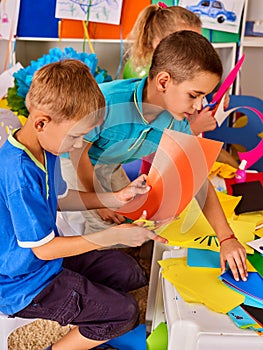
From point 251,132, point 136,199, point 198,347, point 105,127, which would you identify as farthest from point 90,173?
point 251,132

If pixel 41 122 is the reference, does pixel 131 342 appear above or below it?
below

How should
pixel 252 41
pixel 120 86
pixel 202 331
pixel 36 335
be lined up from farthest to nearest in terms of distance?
pixel 252 41 < pixel 36 335 < pixel 120 86 < pixel 202 331

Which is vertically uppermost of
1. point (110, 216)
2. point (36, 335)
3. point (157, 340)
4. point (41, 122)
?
point (41, 122)

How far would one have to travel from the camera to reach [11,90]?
181 centimetres

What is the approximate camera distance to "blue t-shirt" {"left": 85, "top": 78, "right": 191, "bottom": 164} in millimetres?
1159

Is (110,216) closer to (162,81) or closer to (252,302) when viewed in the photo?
(162,81)

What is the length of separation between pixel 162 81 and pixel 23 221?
431 mm

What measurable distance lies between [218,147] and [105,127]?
0.33 meters

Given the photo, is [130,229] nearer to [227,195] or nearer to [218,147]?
[218,147]

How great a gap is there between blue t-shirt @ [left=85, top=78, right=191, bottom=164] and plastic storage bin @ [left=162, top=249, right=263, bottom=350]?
0.45 m

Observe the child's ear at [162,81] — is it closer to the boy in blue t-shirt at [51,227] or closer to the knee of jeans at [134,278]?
the boy in blue t-shirt at [51,227]

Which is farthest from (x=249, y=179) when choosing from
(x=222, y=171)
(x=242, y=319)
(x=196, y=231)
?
(x=242, y=319)

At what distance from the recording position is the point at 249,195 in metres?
1.18

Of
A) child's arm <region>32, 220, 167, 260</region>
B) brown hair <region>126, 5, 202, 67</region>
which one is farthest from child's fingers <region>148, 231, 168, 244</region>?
brown hair <region>126, 5, 202, 67</region>
